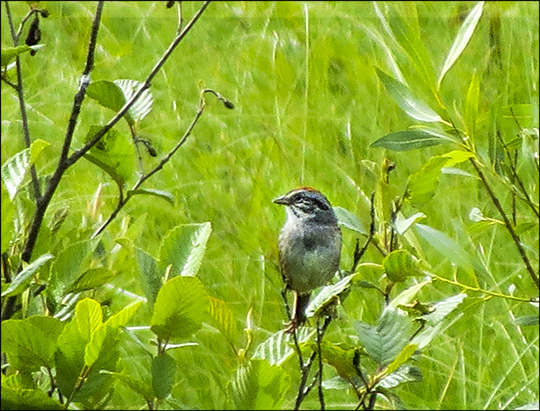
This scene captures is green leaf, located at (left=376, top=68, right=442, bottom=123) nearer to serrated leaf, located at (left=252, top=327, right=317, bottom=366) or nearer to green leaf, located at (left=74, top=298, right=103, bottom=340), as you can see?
serrated leaf, located at (left=252, top=327, right=317, bottom=366)

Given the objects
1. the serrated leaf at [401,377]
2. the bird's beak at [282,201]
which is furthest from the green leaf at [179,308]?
the bird's beak at [282,201]

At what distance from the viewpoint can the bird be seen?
206 centimetres

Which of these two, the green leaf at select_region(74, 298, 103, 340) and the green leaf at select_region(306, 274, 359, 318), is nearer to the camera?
the green leaf at select_region(74, 298, 103, 340)

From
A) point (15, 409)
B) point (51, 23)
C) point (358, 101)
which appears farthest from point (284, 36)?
point (15, 409)

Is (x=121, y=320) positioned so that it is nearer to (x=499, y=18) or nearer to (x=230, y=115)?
(x=230, y=115)

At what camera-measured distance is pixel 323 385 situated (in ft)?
3.69

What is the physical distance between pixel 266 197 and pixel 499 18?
1.79 meters

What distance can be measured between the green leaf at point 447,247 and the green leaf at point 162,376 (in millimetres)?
343

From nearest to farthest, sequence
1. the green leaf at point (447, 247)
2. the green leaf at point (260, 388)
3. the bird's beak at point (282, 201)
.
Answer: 1. the green leaf at point (260, 388)
2. the green leaf at point (447, 247)
3. the bird's beak at point (282, 201)

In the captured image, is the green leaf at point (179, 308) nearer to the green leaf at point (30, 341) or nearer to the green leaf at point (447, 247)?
the green leaf at point (30, 341)

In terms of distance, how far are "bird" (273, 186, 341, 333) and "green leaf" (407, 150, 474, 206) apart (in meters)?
0.80

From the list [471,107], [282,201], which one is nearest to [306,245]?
[282,201]

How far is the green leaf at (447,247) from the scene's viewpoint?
1.10m

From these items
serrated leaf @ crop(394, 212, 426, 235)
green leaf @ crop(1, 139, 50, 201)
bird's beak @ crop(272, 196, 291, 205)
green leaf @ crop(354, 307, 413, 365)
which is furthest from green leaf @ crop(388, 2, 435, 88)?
bird's beak @ crop(272, 196, 291, 205)
